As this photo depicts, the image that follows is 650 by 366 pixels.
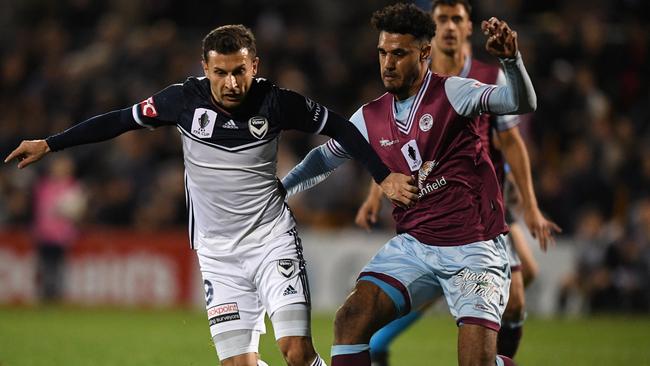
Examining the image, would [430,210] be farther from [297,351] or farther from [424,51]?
[297,351]

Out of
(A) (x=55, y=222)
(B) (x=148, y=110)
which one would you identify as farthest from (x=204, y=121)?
(A) (x=55, y=222)

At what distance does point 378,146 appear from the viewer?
6293mm

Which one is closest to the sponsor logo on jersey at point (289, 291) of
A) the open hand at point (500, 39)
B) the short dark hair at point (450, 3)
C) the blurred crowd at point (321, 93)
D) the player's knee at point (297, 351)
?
the player's knee at point (297, 351)

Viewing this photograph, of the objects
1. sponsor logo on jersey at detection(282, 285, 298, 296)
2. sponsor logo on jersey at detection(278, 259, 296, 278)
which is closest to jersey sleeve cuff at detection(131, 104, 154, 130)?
sponsor logo on jersey at detection(278, 259, 296, 278)

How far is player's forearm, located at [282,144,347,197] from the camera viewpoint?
6.62 m

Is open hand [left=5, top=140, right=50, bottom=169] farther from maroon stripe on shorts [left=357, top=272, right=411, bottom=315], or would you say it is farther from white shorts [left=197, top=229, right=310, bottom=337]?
maroon stripe on shorts [left=357, top=272, right=411, bottom=315]

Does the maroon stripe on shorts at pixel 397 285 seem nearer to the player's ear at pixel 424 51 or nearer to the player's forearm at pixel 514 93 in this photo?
the player's forearm at pixel 514 93

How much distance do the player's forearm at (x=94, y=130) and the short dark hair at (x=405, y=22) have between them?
1.50 m

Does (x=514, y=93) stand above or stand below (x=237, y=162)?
above

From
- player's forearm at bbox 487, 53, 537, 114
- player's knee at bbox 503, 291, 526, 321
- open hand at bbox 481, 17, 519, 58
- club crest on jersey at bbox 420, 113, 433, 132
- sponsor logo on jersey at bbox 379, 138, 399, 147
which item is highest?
open hand at bbox 481, 17, 519, 58

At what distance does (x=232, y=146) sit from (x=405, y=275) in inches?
47.6

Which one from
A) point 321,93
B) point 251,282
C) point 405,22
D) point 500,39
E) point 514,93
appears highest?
point 321,93

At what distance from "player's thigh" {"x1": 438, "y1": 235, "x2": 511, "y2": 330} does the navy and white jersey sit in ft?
3.21

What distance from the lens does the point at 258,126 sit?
6.17 m
